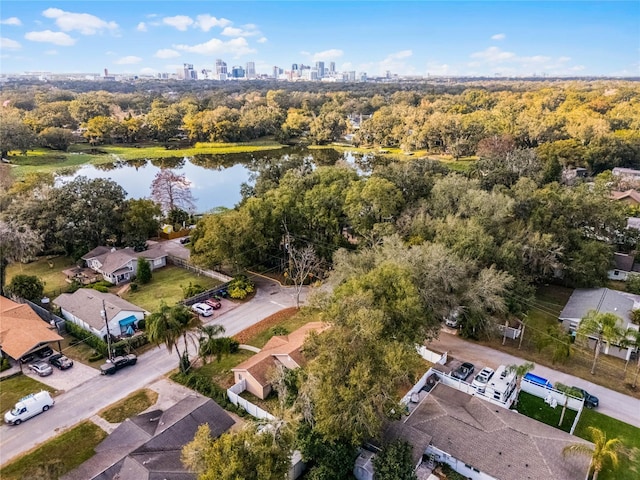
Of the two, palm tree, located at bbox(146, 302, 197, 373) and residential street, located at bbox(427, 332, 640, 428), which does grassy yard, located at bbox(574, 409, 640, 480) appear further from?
palm tree, located at bbox(146, 302, 197, 373)

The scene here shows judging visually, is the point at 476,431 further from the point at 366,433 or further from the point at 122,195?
the point at 122,195

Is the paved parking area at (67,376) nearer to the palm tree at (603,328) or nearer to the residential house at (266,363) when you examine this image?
the residential house at (266,363)

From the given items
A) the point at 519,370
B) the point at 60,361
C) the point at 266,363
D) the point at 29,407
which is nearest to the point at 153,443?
the point at 266,363

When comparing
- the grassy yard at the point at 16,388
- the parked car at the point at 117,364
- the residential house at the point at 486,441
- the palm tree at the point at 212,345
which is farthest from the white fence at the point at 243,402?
the grassy yard at the point at 16,388

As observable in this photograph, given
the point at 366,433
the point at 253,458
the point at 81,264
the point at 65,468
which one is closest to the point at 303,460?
the point at 366,433

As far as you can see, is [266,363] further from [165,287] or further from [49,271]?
[49,271]
